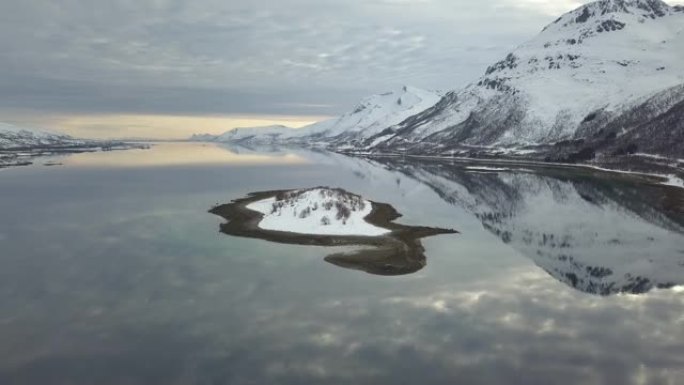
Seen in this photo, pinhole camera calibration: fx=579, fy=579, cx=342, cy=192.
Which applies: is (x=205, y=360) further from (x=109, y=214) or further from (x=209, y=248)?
(x=109, y=214)

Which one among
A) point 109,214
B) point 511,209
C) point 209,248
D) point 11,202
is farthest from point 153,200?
point 511,209

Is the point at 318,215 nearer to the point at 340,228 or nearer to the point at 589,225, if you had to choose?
the point at 340,228

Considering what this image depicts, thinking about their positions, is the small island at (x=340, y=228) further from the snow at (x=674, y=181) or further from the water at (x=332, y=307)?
the snow at (x=674, y=181)

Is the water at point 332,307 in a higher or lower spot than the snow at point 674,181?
lower

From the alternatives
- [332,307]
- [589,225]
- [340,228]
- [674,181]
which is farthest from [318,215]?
[674,181]

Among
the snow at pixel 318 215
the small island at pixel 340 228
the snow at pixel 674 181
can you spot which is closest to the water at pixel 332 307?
the small island at pixel 340 228
